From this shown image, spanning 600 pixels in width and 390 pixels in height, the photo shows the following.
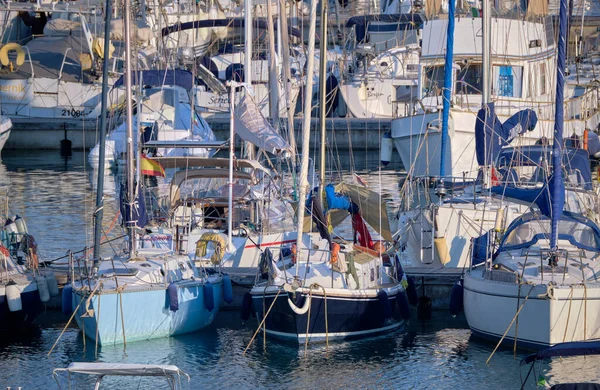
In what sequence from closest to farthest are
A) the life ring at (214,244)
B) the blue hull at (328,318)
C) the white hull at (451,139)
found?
the blue hull at (328,318) → the life ring at (214,244) → the white hull at (451,139)

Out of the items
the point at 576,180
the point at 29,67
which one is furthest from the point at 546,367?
the point at 29,67

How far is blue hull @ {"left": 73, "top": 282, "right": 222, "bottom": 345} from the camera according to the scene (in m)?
19.6

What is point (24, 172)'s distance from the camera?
45719mm

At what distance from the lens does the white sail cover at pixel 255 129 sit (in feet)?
80.5

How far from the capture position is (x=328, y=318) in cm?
1998

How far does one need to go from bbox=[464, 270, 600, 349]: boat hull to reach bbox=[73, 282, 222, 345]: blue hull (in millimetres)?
4947

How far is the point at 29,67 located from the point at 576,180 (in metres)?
39.1

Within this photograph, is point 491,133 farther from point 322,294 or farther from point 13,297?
point 13,297

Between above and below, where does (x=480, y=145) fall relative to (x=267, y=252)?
above

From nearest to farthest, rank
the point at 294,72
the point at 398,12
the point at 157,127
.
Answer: the point at 157,127, the point at 294,72, the point at 398,12

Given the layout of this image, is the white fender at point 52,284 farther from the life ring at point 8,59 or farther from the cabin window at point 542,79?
the life ring at point 8,59

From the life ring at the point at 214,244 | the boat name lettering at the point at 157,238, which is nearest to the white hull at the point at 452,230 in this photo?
the life ring at the point at 214,244

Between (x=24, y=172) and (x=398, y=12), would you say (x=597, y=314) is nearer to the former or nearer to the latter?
(x=24, y=172)

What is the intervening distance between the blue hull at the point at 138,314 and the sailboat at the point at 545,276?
15.6ft
